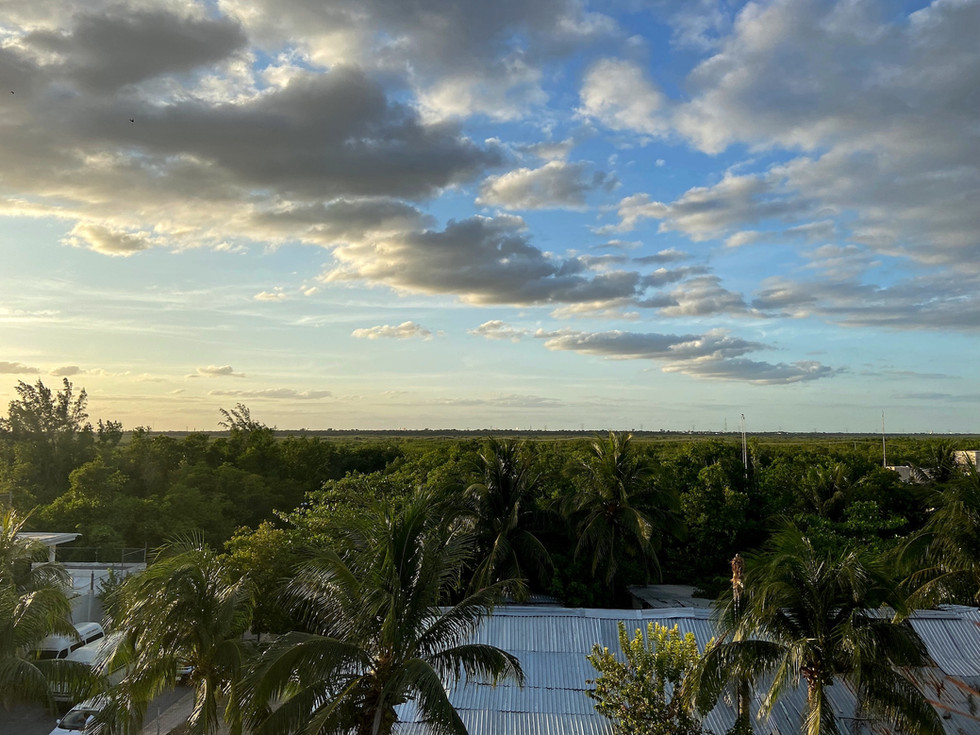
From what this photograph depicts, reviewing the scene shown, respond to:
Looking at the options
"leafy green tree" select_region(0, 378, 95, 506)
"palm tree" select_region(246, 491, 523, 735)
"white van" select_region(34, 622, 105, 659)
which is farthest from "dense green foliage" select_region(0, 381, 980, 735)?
"leafy green tree" select_region(0, 378, 95, 506)

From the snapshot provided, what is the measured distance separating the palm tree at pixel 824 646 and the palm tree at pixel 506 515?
14572 millimetres

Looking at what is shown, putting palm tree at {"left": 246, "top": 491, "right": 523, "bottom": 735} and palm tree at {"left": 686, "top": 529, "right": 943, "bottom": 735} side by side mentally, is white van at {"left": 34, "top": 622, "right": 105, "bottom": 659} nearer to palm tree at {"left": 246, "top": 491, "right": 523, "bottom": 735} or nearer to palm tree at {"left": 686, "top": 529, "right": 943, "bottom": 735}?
palm tree at {"left": 246, "top": 491, "right": 523, "bottom": 735}

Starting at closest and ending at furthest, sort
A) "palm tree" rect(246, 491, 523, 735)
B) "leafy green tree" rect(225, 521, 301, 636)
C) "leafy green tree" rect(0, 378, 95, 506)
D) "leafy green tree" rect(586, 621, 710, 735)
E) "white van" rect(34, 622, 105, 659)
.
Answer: "palm tree" rect(246, 491, 523, 735), "leafy green tree" rect(586, 621, 710, 735), "white van" rect(34, 622, 105, 659), "leafy green tree" rect(225, 521, 301, 636), "leafy green tree" rect(0, 378, 95, 506)

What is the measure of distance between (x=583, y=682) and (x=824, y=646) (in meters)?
6.14

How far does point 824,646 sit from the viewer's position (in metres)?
12.7

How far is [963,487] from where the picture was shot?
59.1 feet

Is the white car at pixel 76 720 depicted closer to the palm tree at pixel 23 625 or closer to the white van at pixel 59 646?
the palm tree at pixel 23 625

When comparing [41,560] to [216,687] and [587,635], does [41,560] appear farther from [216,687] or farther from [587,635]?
[587,635]

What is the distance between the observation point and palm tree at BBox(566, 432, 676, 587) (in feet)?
96.3

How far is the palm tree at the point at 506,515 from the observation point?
27781 millimetres

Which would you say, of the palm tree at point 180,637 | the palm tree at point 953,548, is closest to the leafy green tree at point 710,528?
the palm tree at point 953,548

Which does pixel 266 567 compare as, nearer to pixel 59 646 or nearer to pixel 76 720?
pixel 59 646

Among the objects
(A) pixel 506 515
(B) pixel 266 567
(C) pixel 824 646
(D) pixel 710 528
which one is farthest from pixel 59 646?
(D) pixel 710 528

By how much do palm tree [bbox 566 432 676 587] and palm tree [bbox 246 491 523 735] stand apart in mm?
17168
